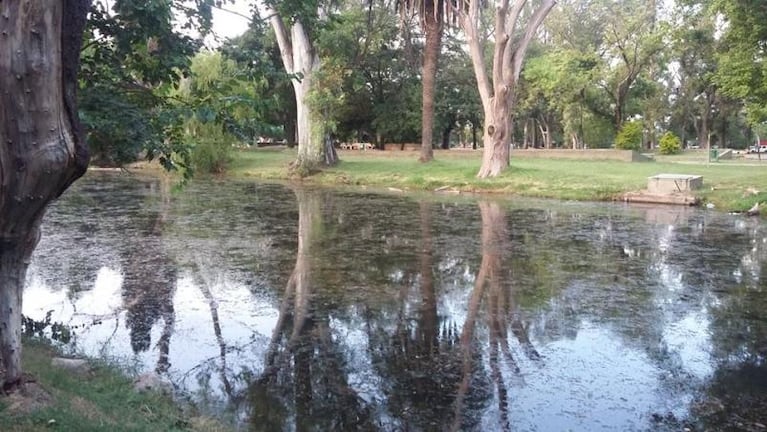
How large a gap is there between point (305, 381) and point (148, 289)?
458 cm

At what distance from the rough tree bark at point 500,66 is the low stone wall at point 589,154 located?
12.0 metres

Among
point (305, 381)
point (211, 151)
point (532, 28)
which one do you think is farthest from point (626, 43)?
point (305, 381)

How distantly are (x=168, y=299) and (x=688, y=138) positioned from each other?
83709 millimetres

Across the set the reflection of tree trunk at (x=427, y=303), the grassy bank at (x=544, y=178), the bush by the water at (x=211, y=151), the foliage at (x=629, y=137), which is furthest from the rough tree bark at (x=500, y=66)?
the foliage at (x=629, y=137)

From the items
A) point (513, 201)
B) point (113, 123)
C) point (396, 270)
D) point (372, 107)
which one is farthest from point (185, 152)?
point (372, 107)

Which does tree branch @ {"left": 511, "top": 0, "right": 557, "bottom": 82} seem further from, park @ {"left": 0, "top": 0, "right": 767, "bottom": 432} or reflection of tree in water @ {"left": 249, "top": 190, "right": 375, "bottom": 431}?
reflection of tree in water @ {"left": 249, "top": 190, "right": 375, "bottom": 431}

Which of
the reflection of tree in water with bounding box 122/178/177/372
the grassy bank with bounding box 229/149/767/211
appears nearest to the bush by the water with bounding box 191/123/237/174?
the grassy bank with bounding box 229/149/767/211

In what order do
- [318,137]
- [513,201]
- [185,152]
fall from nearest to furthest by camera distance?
1. [185,152]
2. [513,201]
3. [318,137]

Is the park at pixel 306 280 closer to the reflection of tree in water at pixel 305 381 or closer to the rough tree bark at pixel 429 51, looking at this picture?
the reflection of tree in water at pixel 305 381

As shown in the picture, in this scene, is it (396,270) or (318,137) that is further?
(318,137)

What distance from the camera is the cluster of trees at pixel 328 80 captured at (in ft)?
13.3

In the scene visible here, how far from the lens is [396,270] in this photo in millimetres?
11984

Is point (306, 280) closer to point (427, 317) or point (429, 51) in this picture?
point (427, 317)

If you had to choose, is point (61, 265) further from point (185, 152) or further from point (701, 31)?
point (701, 31)
